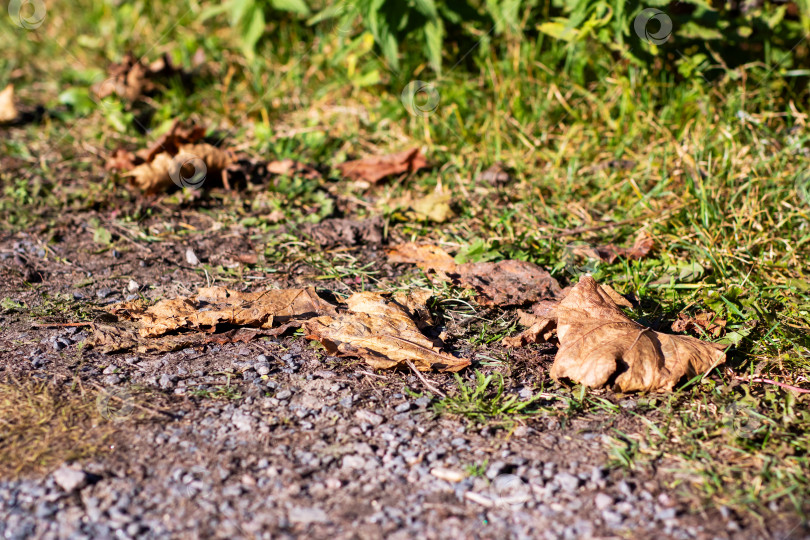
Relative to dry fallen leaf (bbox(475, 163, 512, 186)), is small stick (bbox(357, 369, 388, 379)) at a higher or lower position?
lower

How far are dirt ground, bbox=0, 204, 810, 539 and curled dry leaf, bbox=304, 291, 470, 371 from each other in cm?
5

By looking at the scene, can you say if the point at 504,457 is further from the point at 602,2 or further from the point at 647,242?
the point at 602,2

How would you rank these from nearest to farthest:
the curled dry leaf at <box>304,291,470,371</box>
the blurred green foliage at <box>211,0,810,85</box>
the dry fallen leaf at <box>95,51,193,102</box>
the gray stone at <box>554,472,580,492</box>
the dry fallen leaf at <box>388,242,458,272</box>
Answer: the gray stone at <box>554,472,580,492</box> → the curled dry leaf at <box>304,291,470,371</box> → the dry fallen leaf at <box>388,242,458,272</box> → the blurred green foliage at <box>211,0,810,85</box> → the dry fallen leaf at <box>95,51,193,102</box>

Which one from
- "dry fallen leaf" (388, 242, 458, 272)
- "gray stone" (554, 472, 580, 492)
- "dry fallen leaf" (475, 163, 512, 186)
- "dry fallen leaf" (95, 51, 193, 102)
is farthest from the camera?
"dry fallen leaf" (95, 51, 193, 102)

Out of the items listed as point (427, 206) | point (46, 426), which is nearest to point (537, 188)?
point (427, 206)

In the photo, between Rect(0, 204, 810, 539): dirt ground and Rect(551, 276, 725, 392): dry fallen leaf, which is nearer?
Rect(0, 204, 810, 539): dirt ground

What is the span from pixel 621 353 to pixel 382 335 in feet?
2.41

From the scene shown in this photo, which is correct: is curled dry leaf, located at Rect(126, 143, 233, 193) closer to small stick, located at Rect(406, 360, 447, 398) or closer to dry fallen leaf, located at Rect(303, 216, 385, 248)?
dry fallen leaf, located at Rect(303, 216, 385, 248)

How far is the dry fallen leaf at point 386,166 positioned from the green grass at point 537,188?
8 cm

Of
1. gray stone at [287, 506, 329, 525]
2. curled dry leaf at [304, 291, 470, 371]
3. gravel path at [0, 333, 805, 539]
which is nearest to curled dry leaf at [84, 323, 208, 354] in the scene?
gravel path at [0, 333, 805, 539]

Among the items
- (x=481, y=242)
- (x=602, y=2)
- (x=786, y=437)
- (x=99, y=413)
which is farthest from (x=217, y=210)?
(x=786, y=437)

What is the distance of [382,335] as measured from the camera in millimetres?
2301

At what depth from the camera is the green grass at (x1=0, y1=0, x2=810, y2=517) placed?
2.04m

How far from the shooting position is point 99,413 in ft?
6.49
